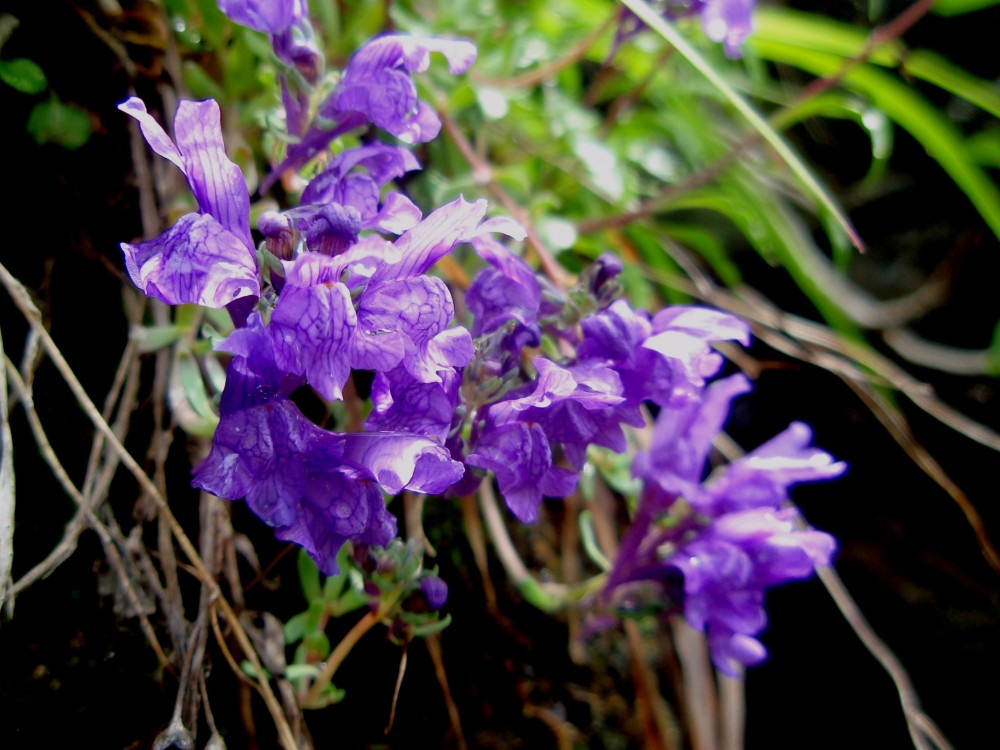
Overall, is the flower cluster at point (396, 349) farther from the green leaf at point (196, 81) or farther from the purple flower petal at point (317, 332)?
the green leaf at point (196, 81)

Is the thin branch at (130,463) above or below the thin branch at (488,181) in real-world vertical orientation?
below

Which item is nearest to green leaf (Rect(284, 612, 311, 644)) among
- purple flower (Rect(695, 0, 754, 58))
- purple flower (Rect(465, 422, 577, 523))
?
purple flower (Rect(465, 422, 577, 523))

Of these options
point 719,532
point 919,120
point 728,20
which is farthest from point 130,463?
point 919,120

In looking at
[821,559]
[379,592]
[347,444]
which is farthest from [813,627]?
[347,444]

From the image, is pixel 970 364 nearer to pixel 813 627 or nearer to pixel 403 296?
pixel 813 627

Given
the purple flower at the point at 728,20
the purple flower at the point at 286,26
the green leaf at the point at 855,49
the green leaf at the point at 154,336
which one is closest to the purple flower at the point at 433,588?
the green leaf at the point at 154,336
